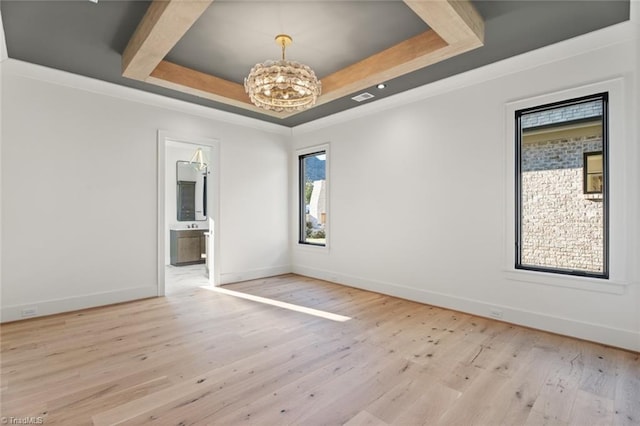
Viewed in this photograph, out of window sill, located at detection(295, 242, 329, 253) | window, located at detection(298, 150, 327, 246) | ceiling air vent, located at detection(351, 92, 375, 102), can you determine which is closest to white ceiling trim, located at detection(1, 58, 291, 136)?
window, located at detection(298, 150, 327, 246)

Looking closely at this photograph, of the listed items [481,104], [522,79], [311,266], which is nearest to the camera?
[522,79]

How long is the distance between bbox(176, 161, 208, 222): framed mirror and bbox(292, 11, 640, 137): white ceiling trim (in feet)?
14.8

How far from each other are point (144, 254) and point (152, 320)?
1251mm

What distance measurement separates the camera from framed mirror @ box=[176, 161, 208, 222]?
758 centimetres

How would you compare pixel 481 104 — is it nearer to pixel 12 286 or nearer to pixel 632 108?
pixel 632 108

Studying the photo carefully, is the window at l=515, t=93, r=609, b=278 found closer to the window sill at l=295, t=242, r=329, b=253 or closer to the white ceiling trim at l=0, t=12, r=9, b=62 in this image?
the window sill at l=295, t=242, r=329, b=253

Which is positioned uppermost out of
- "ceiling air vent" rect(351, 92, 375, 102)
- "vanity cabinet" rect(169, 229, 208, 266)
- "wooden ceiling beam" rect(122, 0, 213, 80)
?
"ceiling air vent" rect(351, 92, 375, 102)

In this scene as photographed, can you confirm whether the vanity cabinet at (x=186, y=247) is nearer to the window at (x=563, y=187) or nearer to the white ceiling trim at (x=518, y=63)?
the white ceiling trim at (x=518, y=63)

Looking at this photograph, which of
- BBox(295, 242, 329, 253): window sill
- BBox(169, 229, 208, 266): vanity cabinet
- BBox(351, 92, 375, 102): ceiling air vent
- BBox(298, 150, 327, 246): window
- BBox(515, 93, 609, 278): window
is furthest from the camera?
BBox(169, 229, 208, 266): vanity cabinet

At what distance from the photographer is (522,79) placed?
3.46 meters

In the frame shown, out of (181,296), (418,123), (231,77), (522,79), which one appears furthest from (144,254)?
(522,79)

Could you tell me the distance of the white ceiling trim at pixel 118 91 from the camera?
3.60 m

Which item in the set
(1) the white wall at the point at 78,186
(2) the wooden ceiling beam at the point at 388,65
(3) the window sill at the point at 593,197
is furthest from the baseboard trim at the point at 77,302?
(3) the window sill at the point at 593,197

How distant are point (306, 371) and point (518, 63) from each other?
3863mm
